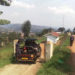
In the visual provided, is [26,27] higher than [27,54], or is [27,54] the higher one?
[27,54]

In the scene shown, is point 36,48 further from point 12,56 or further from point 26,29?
point 26,29

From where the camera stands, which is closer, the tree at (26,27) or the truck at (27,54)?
the truck at (27,54)

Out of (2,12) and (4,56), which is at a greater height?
(2,12)

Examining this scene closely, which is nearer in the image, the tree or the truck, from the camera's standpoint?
the truck

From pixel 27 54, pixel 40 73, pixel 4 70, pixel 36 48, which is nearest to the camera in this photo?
pixel 40 73

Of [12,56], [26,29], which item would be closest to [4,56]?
[12,56]

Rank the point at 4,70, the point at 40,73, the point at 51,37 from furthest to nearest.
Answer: the point at 51,37
the point at 4,70
the point at 40,73

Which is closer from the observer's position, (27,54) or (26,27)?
(27,54)

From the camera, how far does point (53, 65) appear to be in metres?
10.4

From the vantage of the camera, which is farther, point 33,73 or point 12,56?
point 12,56

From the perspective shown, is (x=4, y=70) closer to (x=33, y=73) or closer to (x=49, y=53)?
(x=33, y=73)

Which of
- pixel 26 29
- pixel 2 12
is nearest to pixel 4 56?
pixel 2 12

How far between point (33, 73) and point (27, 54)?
2.78 m

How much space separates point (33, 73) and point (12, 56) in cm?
457
